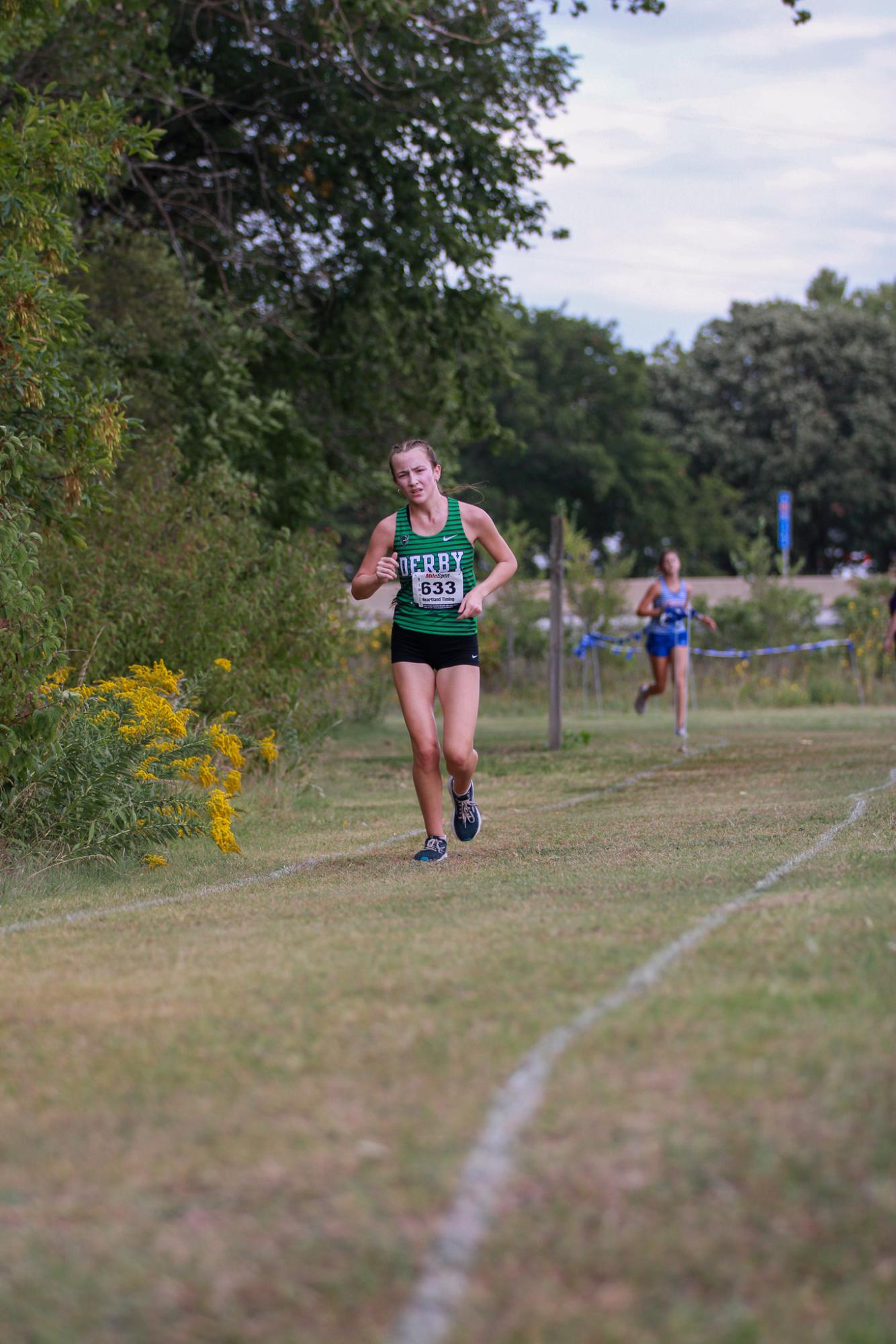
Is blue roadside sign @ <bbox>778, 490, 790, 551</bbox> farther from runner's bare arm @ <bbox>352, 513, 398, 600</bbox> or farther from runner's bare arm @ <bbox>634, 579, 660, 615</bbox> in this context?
runner's bare arm @ <bbox>352, 513, 398, 600</bbox>

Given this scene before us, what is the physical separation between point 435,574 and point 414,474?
1.75 ft

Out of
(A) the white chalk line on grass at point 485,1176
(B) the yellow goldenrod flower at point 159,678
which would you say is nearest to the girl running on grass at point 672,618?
(B) the yellow goldenrod flower at point 159,678

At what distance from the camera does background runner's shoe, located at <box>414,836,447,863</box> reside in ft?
26.2

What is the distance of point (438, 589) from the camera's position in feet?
26.5

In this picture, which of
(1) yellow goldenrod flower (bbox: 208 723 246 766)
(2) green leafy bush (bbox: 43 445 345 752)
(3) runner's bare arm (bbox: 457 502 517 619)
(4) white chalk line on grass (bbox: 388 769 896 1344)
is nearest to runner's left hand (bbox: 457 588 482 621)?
(3) runner's bare arm (bbox: 457 502 517 619)

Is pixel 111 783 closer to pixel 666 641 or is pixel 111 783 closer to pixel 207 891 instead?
pixel 207 891

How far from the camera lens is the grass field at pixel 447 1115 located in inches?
104

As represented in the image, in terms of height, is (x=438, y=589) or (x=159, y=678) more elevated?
(x=438, y=589)

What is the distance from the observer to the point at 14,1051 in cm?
417

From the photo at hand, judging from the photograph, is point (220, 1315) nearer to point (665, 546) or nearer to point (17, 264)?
point (17, 264)

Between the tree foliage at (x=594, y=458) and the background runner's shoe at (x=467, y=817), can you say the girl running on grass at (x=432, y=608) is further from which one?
the tree foliage at (x=594, y=458)

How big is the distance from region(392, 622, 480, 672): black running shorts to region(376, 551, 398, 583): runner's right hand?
0.44 metres

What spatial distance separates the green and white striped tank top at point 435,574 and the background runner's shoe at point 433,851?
110 centimetres

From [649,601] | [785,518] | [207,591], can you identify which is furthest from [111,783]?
[785,518]
